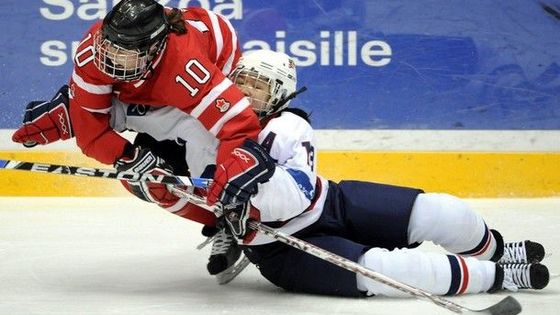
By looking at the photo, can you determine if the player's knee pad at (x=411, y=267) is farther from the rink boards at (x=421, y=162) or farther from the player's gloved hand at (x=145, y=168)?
the rink boards at (x=421, y=162)

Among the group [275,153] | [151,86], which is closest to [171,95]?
[151,86]

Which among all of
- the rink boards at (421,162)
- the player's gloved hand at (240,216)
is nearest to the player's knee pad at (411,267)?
the player's gloved hand at (240,216)

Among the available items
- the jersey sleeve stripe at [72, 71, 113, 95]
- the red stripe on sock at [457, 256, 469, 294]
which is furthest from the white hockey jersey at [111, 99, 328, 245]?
the red stripe on sock at [457, 256, 469, 294]

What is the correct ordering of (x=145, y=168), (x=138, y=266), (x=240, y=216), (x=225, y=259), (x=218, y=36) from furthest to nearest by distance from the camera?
(x=138, y=266)
(x=218, y=36)
(x=225, y=259)
(x=145, y=168)
(x=240, y=216)

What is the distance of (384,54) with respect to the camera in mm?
4488

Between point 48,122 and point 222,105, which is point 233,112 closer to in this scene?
point 222,105

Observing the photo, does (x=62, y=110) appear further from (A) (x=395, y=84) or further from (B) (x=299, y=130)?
(A) (x=395, y=84)

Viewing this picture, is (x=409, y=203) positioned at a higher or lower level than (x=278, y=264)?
higher

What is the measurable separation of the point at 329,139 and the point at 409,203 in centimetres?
194

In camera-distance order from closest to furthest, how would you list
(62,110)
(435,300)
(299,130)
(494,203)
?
(435,300), (299,130), (62,110), (494,203)

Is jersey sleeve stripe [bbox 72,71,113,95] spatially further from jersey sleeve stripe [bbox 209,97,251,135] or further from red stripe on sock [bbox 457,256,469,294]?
red stripe on sock [bbox 457,256,469,294]

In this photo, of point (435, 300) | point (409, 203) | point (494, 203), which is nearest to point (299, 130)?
point (409, 203)

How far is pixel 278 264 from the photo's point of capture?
260cm

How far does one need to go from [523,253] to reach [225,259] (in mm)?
742
